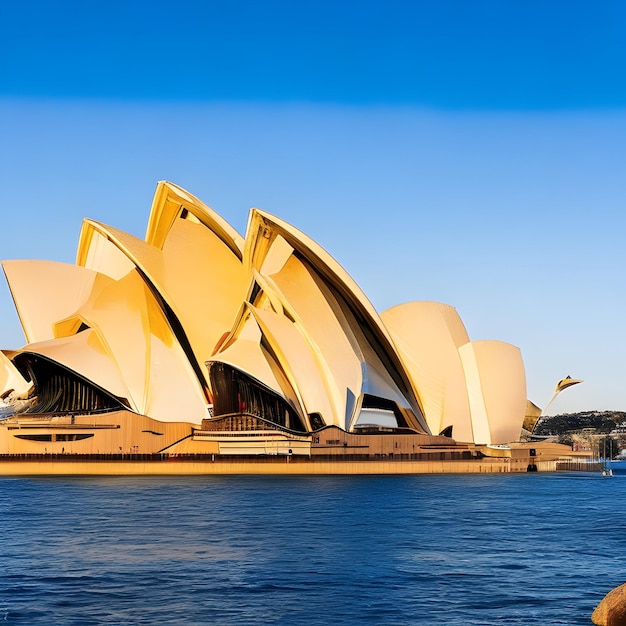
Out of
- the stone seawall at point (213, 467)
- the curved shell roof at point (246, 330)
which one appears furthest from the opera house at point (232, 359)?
the stone seawall at point (213, 467)

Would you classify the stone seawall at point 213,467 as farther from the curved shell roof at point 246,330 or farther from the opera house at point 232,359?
the curved shell roof at point 246,330

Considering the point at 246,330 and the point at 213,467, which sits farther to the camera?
the point at 246,330

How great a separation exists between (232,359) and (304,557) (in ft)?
108

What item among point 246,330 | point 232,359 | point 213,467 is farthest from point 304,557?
point 246,330

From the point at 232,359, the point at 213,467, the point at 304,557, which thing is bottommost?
the point at 304,557

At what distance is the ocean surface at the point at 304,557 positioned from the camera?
17.2 metres

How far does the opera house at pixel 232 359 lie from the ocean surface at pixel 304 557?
15814 millimetres

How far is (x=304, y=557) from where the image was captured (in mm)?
22875

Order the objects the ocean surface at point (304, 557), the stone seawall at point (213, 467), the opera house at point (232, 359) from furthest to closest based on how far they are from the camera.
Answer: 1. the opera house at point (232, 359)
2. the stone seawall at point (213, 467)
3. the ocean surface at point (304, 557)

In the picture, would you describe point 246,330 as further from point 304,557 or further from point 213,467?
point 304,557

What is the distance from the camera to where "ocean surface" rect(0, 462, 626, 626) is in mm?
17219

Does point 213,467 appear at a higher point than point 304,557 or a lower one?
higher

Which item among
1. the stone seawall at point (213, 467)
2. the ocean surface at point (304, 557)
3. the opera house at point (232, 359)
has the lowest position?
the ocean surface at point (304, 557)

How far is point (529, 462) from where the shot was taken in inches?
2458
